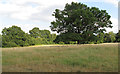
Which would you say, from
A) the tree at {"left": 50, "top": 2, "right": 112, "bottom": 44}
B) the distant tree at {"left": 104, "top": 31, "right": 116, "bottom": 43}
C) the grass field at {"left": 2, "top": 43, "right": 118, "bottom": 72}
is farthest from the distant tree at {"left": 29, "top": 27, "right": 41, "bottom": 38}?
the grass field at {"left": 2, "top": 43, "right": 118, "bottom": 72}

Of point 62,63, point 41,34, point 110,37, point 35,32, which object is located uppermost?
point 35,32

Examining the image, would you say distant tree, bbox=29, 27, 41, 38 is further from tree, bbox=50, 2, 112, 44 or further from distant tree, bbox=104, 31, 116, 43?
tree, bbox=50, 2, 112, 44

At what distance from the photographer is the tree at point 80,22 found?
92.9ft

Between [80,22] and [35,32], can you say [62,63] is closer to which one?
[80,22]

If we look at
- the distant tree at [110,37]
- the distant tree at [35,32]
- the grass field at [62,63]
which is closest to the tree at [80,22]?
the grass field at [62,63]

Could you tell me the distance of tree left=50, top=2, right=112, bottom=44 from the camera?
2831cm

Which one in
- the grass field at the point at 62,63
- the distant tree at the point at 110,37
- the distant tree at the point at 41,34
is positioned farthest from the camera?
the distant tree at the point at 41,34

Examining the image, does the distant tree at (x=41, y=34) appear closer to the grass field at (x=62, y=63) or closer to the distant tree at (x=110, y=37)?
the distant tree at (x=110, y=37)

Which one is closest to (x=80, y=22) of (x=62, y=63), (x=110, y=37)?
(x=62, y=63)

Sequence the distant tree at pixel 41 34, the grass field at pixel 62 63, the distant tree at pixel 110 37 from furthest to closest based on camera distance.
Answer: the distant tree at pixel 41 34 < the distant tree at pixel 110 37 < the grass field at pixel 62 63

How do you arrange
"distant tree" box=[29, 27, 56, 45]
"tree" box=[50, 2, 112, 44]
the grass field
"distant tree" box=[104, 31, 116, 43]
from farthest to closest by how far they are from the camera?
1. "distant tree" box=[29, 27, 56, 45]
2. "distant tree" box=[104, 31, 116, 43]
3. "tree" box=[50, 2, 112, 44]
4. the grass field

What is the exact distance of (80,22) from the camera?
2762cm

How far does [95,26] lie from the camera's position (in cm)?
3073

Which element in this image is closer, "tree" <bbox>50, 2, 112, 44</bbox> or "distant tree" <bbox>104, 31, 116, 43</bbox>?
"tree" <bbox>50, 2, 112, 44</bbox>
